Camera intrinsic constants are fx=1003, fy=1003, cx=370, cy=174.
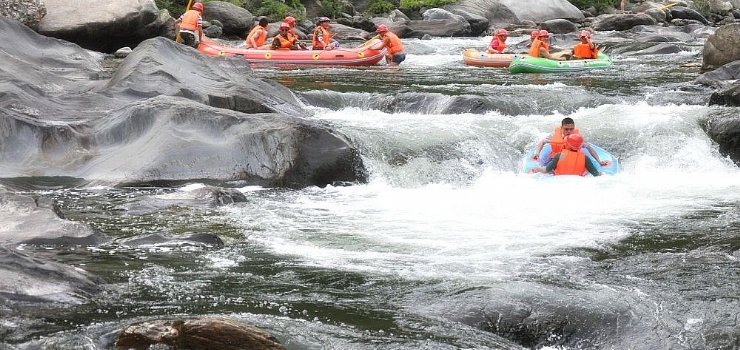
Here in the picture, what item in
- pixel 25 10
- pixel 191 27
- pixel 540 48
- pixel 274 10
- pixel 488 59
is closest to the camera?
pixel 25 10

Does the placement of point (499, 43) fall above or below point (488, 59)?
above

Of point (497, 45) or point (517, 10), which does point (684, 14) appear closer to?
point (517, 10)

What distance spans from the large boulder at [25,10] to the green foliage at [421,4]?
17.8 metres

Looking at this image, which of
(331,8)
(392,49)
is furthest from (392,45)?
(331,8)

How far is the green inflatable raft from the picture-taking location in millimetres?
20047

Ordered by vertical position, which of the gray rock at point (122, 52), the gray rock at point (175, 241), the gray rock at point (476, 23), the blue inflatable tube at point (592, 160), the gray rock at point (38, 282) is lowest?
the gray rock at point (476, 23)

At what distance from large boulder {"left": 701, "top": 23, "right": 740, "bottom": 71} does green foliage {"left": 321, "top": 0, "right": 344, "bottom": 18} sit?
58.3ft

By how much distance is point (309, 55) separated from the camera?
21.2m

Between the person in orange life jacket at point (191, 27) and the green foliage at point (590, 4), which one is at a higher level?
the person in orange life jacket at point (191, 27)

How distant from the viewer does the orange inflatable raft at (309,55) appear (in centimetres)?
2117

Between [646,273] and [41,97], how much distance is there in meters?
7.90

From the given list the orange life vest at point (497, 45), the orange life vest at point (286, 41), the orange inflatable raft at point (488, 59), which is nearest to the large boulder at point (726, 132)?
the orange inflatable raft at point (488, 59)

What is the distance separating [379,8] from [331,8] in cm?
231

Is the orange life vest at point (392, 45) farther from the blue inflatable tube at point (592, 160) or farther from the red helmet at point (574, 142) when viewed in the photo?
the red helmet at point (574, 142)
